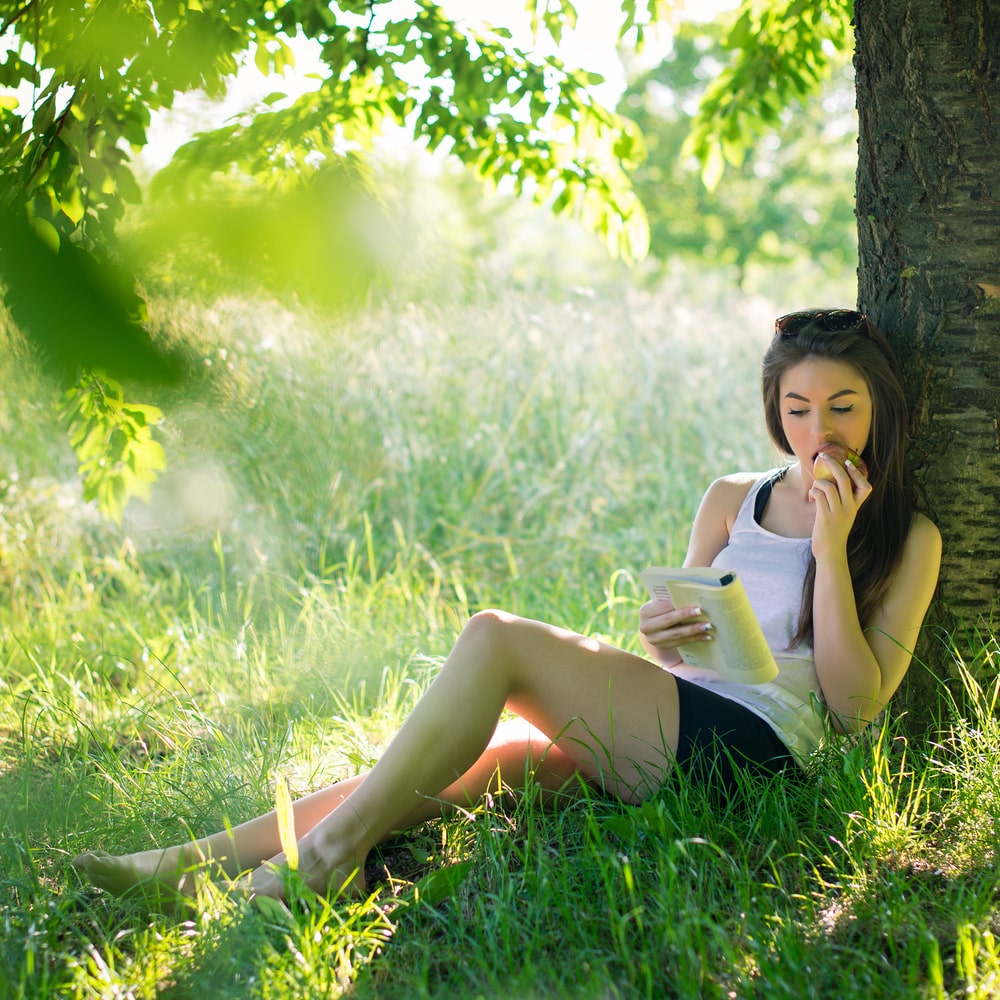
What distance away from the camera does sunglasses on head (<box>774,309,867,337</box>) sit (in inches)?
93.1

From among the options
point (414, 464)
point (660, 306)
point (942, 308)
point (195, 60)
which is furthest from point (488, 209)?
point (195, 60)

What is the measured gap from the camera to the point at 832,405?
91.4 inches

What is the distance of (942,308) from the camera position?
2.40 meters

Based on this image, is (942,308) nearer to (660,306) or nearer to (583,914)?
(583,914)

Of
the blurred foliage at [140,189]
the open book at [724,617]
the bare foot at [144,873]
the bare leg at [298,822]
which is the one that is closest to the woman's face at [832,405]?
the open book at [724,617]

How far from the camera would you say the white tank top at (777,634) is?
228 centimetres

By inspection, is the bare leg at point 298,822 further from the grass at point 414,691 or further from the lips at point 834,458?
the lips at point 834,458

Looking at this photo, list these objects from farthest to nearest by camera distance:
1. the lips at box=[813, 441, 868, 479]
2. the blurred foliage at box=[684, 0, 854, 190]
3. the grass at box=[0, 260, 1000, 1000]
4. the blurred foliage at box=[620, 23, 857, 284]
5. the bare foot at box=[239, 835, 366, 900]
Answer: the blurred foliage at box=[620, 23, 857, 284], the blurred foliage at box=[684, 0, 854, 190], the lips at box=[813, 441, 868, 479], the bare foot at box=[239, 835, 366, 900], the grass at box=[0, 260, 1000, 1000]

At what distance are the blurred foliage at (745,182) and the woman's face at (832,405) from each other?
572 inches

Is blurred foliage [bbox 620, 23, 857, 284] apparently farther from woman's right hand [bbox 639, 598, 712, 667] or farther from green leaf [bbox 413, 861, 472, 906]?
green leaf [bbox 413, 861, 472, 906]

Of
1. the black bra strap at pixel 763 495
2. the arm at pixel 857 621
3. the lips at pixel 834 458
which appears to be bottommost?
the arm at pixel 857 621

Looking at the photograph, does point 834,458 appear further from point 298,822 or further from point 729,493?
point 298,822

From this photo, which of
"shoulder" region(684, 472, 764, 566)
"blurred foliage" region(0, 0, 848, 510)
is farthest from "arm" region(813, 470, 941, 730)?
"blurred foliage" region(0, 0, 848, 510)

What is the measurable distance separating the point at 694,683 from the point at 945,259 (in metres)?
1.19
